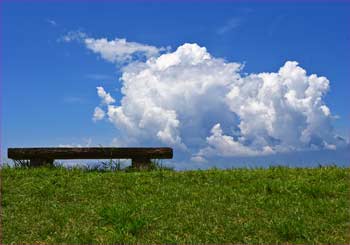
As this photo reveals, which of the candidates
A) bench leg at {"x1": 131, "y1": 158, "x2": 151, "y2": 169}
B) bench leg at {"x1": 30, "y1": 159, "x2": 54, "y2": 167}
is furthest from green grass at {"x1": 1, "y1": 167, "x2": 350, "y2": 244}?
bench leg at {"x1": 131, "y1": 158, "x2": 151, "y2": 169}

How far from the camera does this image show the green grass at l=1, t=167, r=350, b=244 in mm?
10422

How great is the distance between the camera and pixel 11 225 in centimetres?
1129

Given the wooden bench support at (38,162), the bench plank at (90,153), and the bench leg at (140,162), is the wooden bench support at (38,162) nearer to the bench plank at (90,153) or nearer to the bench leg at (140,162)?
the bench plank at (90,153)

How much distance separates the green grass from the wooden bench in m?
1.84

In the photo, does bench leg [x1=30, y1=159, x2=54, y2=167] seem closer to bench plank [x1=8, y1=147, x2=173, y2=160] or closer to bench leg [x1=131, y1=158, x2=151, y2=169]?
bench plank [x1=8, y1=147, x2=173, y2=160]

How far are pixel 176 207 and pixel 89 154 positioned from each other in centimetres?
747

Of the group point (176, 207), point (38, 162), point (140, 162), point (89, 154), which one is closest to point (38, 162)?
point (38, 162)

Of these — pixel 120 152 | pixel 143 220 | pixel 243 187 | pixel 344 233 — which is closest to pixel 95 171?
pixel 120 152

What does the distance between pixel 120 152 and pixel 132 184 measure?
4.23 m

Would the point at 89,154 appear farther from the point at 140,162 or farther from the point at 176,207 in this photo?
the point at 176,207

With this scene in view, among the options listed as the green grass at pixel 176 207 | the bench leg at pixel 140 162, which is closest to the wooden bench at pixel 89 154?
the bench leg at pixel 140 162

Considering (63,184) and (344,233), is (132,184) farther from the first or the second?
(344,233)

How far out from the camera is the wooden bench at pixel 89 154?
18.5m

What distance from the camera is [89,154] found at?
62.1 feet
